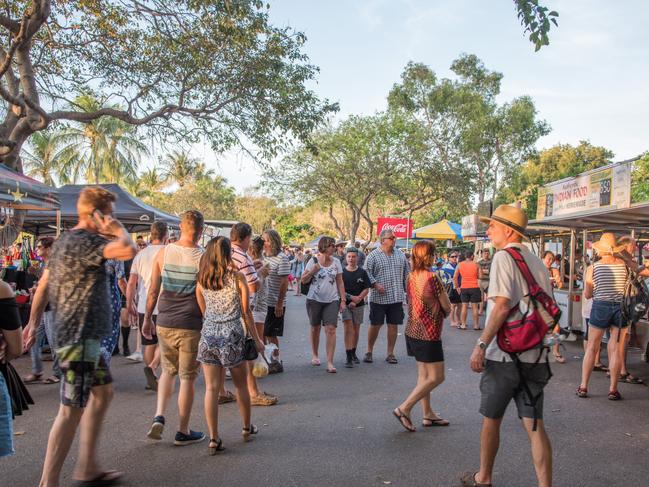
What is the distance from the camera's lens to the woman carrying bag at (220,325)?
4.72 m

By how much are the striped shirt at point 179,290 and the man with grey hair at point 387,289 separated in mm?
4255

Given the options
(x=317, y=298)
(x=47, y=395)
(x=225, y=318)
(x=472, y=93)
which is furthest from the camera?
(x=472, y=93)

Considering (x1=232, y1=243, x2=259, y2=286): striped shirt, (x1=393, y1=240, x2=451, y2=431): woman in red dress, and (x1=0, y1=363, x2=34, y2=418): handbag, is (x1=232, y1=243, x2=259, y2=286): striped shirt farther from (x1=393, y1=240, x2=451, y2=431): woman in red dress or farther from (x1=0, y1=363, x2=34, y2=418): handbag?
(x1=0, y1=363, x2=34, y2=418): handbag

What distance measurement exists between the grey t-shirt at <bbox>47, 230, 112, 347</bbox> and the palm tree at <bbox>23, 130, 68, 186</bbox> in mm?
30529

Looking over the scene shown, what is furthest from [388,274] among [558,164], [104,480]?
[558,164]

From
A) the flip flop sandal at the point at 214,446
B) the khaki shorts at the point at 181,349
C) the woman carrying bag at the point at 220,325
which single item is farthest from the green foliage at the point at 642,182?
the flip flop sandal at the point at 214,446

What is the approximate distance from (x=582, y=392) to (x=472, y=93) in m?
32.3

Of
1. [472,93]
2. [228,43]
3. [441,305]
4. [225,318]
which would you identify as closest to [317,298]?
[441,305]

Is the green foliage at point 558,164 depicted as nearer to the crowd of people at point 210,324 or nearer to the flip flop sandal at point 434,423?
the crowd of people at point 210,324

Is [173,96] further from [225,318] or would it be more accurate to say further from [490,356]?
[490,356]

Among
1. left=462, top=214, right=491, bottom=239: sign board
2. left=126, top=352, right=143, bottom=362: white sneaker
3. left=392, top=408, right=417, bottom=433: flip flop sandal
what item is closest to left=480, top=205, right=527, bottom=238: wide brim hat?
left=392, top=408, right=417, bottom=433: flip flop sandal

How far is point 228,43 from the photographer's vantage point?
44.9 feet

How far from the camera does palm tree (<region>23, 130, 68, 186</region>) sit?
106 ft

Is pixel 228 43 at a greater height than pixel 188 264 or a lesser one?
greater
